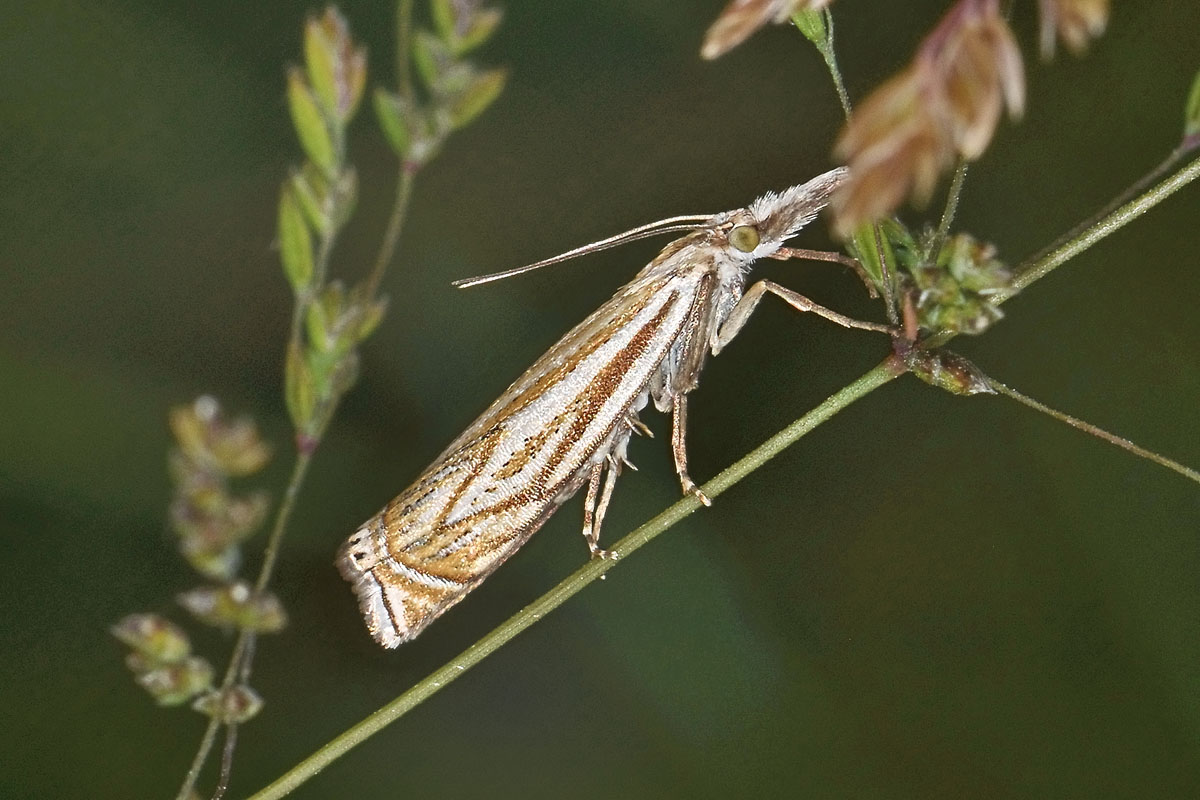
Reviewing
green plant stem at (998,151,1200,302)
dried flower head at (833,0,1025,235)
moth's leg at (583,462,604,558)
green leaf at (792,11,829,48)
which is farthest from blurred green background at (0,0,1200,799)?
dried flower head at (833,0,1025,235)

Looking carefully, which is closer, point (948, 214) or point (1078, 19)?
point (1078, 19)

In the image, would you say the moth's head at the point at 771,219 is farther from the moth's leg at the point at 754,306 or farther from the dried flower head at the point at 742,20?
the dried flower head at the point at 742,20

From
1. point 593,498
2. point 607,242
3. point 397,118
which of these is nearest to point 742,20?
point 397,118

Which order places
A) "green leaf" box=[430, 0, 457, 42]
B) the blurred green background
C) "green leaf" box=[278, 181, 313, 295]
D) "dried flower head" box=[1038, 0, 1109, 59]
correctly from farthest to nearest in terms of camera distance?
the blurred green background, "green leaf" box=[278, 181, 313, 295], "green leaf" box=[430, 0, 457, 42], "dried flower head" box=[1038, 0, 1109, 59]

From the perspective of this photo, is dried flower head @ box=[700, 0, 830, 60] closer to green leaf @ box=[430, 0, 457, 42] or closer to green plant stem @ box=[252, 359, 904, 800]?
green leaf @ box=[430, 0, 457, 42]

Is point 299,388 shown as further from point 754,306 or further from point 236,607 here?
point 754,306

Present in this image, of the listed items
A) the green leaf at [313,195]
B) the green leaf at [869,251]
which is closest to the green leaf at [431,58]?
the green leaf at [313,195]
